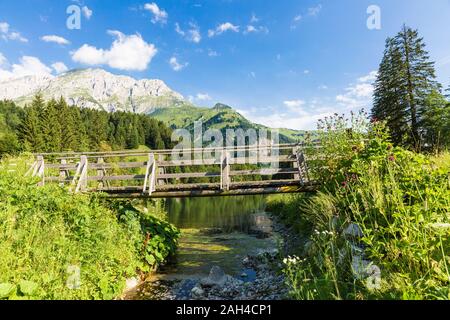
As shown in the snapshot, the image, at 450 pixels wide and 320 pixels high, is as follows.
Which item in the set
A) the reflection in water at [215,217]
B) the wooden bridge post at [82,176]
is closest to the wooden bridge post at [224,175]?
the wooden bridge post at [82,176]

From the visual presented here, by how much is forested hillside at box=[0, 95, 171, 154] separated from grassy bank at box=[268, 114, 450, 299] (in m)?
59.1

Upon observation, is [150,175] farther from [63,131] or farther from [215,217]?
[63,131]

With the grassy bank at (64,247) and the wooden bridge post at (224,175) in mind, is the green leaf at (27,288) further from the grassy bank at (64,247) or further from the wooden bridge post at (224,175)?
the wooden bridge post at (224,175)

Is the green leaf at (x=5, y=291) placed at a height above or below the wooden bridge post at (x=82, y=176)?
below

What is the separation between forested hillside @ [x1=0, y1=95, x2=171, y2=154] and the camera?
199 feet

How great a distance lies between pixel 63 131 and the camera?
68.6 meters

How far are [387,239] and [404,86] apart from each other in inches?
1406

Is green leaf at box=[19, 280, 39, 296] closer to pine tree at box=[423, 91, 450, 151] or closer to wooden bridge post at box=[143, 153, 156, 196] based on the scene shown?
wooden bridge post at box=[143, 153, 156, 196]

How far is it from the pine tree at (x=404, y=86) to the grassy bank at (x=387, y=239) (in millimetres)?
28489

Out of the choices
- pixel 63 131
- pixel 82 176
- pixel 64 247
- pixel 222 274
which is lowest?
pixel 222 274

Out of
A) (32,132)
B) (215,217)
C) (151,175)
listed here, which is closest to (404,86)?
(215,217)

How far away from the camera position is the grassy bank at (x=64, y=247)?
6031 mm
